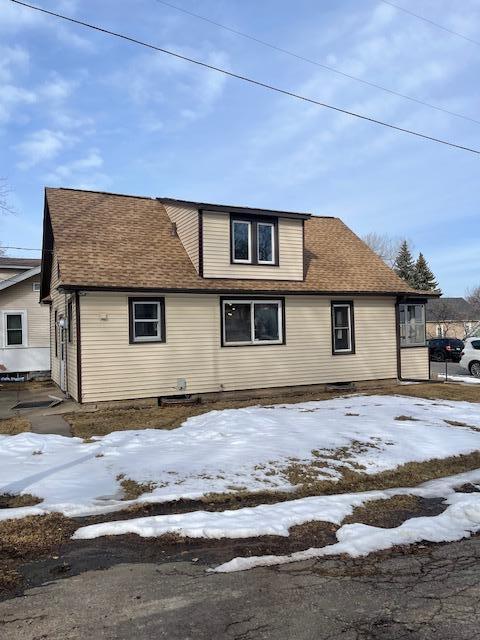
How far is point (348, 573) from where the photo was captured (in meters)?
Result: 4.03

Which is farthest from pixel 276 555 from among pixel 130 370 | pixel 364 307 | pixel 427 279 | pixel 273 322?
pixel 427 279

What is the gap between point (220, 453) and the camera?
25.0ft

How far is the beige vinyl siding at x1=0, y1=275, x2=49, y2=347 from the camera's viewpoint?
20.3 m

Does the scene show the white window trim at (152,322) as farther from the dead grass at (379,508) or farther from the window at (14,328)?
the window at (14,328)

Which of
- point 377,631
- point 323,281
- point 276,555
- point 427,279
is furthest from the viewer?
point 427,279

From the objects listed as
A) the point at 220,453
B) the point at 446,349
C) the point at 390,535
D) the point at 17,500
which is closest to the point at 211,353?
the point at 220,453

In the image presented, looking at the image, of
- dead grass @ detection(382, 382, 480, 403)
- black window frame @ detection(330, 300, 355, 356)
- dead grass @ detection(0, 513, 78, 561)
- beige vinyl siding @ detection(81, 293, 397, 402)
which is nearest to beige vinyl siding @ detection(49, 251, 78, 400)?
beige vinyl siding @ detection(81, 293, 397, 402)

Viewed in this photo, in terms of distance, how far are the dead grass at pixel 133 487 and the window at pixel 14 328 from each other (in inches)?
609

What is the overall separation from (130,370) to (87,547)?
8460 mm

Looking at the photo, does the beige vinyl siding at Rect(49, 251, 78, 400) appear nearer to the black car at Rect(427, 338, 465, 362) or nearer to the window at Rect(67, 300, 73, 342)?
the window at Rect(67, 300, 73, 342)

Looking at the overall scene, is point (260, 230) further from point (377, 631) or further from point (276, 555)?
point (377, 631)

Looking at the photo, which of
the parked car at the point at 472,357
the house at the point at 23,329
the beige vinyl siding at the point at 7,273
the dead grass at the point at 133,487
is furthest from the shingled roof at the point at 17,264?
the parked car at the point at 472,357

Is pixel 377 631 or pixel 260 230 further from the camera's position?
pixel 260 230

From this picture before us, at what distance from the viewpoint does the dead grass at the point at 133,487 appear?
5.89 m
